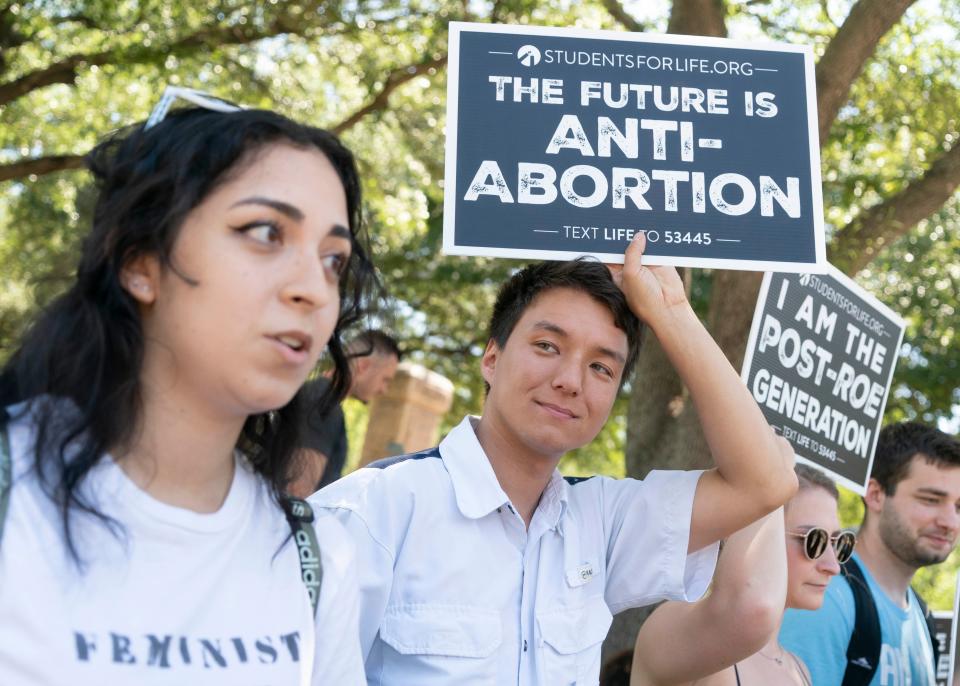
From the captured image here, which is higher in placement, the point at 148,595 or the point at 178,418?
the point at 178,418

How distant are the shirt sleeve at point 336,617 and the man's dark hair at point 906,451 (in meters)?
3.73

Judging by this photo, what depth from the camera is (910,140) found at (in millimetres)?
8836

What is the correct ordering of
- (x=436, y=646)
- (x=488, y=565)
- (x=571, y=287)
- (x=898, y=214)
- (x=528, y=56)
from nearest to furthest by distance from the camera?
(x=436, y=646) < (x=488, y=565) < (x=571, y=287) < (x=528, y=56) < (x=898, y=214)

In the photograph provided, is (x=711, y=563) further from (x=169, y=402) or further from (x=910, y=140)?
(x=910, y=140)

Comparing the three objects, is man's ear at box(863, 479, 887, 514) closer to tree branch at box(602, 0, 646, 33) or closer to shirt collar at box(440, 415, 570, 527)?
shirt collar at box(440, 415, 570, 527)

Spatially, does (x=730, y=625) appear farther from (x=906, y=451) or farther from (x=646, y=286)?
(x=906, y=451)

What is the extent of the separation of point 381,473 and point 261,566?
3.13 feet

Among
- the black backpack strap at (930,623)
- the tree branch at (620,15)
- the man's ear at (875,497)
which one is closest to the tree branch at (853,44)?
the man's ear at (875,497)

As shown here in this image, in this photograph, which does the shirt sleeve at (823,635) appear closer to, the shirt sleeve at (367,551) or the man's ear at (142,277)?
the shirt sleeve at (367,551)

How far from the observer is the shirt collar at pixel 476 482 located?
2.95 metres

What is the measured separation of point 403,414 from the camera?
8.68 m

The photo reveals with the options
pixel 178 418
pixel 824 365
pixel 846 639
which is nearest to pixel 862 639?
pixel 846 639

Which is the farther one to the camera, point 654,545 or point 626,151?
point 626,151

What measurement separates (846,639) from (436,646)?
2237mm
